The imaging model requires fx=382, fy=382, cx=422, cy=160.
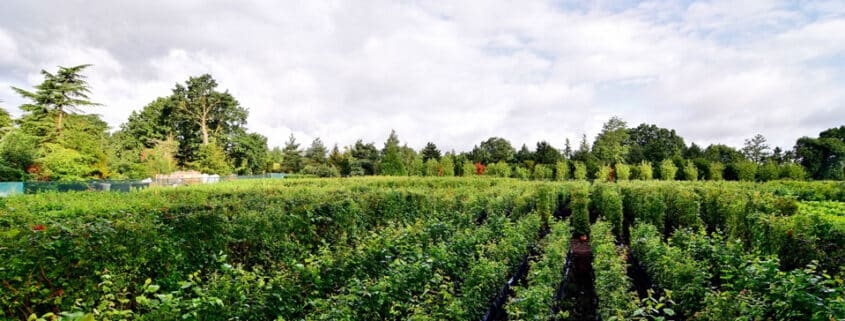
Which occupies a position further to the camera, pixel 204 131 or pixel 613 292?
pixel 204 131

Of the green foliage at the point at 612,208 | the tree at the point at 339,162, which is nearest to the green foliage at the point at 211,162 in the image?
the tree at the point at 339,162

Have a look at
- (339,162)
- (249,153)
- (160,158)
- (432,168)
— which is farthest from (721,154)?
(160,158)

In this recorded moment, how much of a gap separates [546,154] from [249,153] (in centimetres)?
3427

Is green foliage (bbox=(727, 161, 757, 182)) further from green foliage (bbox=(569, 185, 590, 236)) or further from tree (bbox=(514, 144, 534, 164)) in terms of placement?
green foliage (bbox=(569, 185, 590, 236))

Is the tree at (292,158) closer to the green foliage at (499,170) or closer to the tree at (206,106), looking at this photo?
the tree at (206,106)

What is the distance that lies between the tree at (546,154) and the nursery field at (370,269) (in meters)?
26.9

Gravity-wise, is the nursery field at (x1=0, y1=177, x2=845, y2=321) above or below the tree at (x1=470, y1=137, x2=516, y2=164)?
below

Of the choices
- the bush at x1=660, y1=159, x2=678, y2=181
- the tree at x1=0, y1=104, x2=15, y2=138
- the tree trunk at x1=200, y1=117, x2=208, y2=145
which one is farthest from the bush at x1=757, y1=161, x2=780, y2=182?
the tree at x1=0, y1=104, x2=15, y2=138

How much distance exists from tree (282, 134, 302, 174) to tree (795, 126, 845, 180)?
180 feet

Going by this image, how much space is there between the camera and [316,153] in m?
48.2

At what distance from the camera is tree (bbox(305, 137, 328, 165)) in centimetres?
4534

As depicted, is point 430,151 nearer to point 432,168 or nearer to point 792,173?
point 432,168

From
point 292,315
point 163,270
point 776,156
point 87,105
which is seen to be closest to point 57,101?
point 87,105

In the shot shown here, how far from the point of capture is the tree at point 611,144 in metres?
38.7
